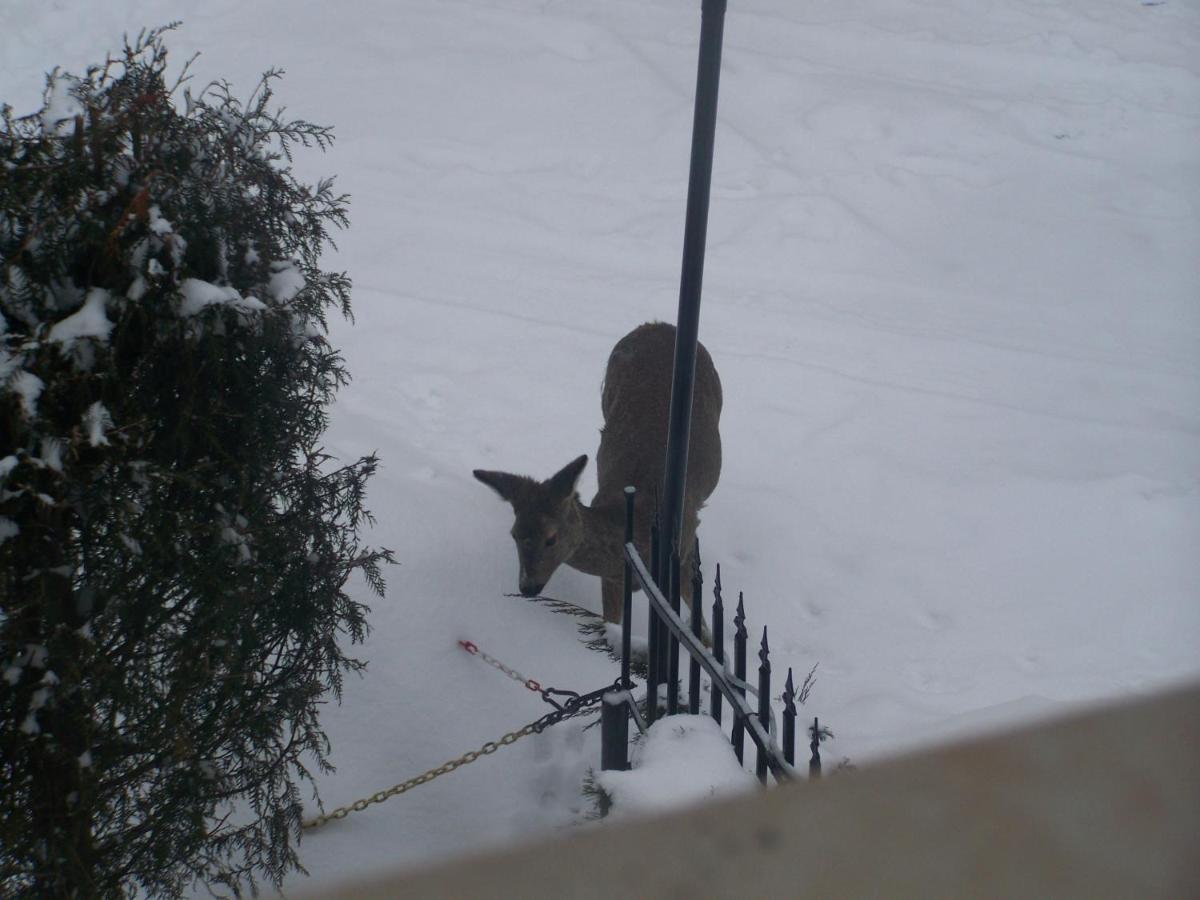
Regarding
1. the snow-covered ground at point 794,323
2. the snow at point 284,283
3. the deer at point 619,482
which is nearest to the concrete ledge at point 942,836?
the snow at point 284,283

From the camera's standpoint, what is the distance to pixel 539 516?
193 inches

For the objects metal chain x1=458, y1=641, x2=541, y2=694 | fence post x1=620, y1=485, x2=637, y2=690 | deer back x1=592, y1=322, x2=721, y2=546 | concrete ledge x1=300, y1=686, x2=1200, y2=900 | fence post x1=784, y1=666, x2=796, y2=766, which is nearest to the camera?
concrete ledge x1=300, y1=686, x2=1200, y2=900

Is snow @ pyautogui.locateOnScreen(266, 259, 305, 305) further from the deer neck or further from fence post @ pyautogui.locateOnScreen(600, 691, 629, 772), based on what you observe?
the deer neck

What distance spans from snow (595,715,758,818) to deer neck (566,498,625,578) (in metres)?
2.58

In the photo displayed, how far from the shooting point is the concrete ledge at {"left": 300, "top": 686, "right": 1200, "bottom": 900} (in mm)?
567

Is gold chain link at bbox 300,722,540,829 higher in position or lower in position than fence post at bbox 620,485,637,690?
lower

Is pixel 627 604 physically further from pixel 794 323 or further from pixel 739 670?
pixel 794 323

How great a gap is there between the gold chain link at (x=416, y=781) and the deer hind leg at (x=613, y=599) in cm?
148

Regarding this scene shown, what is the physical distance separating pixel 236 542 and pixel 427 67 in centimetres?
1257

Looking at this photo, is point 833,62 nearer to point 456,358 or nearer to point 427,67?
point 427,67

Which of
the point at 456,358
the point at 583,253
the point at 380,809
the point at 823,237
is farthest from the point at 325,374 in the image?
the point at 823,237

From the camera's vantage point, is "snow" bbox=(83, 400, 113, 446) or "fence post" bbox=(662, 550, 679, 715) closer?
"snow" bbox=(83, 400, 113, 446)

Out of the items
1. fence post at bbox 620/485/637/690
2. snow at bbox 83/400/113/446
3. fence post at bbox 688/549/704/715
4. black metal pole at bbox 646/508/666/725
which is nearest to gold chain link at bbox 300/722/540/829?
fence post at bbox 620/485/637/690

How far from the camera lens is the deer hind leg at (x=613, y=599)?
5234 mm
